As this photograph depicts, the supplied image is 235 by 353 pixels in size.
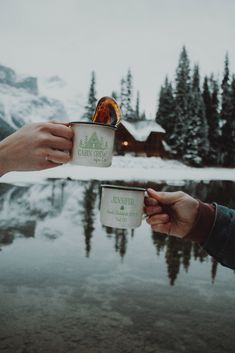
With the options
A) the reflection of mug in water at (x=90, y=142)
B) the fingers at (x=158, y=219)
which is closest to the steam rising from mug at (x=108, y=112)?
the reflection of mug in water at (x=90, y=142)

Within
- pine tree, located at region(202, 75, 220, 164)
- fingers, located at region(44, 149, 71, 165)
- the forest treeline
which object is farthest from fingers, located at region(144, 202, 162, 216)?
pine tree, located at region(202, 75, 220, 164)

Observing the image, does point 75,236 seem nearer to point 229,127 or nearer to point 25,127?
point 25,127

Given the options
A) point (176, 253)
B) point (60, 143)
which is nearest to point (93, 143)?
point (60, 143)

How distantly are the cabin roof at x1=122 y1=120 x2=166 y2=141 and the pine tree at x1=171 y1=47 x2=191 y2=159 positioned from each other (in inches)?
88.5

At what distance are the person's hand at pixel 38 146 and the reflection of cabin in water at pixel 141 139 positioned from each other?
48.7 meters

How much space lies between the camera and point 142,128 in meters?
52.8

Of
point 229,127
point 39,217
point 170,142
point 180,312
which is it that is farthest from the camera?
point 229,127

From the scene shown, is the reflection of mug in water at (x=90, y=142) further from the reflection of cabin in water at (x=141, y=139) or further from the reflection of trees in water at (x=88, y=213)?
the reflection of cabin in water at (x=141, y=139)

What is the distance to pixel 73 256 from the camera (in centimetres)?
604

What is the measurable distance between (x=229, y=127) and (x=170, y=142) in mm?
12540

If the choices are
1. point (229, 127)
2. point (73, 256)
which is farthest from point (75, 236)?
point (229, 127)

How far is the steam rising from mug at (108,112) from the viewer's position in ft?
7.71

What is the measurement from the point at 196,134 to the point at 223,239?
4920cm

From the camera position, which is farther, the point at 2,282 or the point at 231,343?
the point at 2,282
